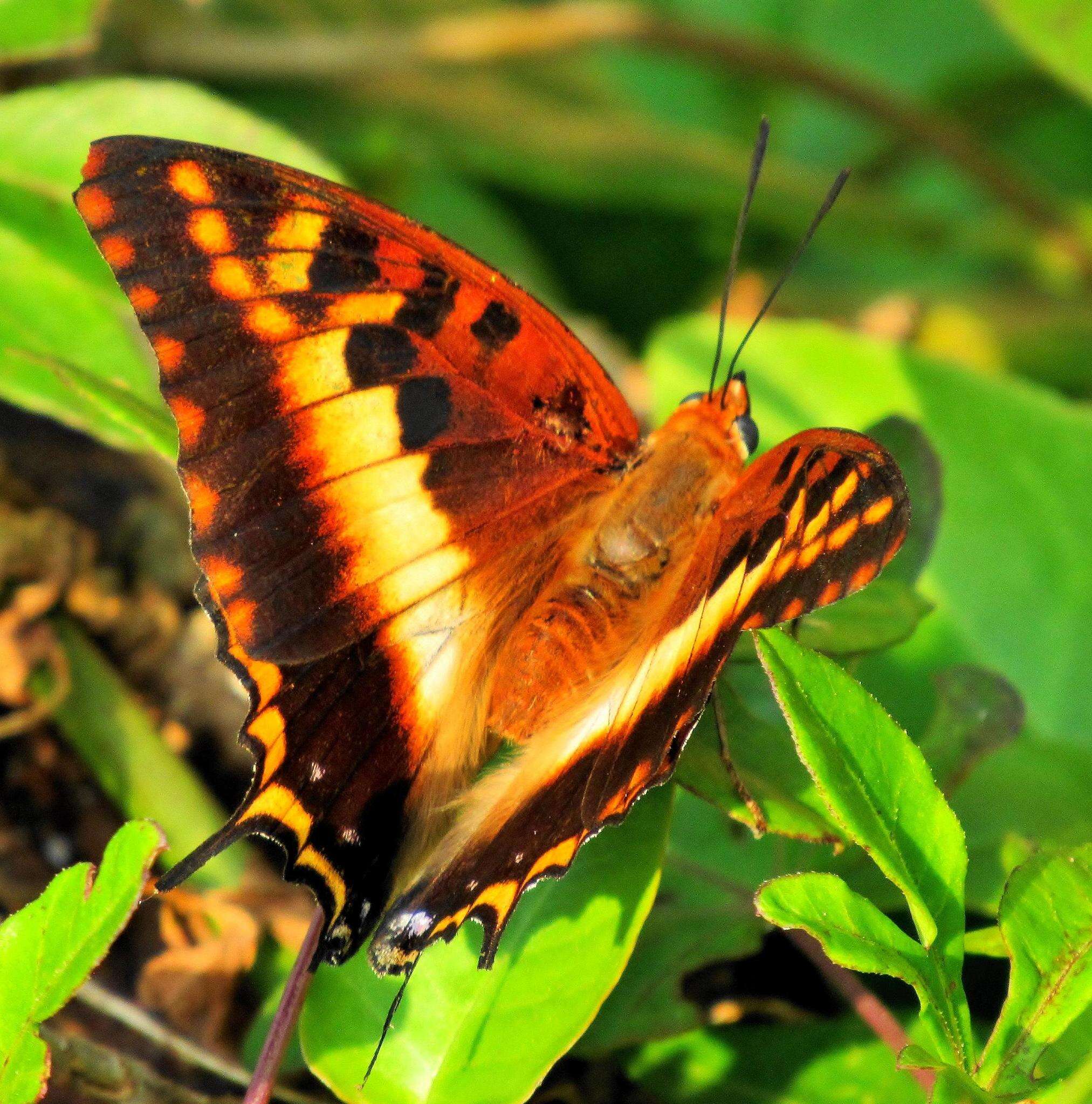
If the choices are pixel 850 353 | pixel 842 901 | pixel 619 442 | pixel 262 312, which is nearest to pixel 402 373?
pixel 262 312

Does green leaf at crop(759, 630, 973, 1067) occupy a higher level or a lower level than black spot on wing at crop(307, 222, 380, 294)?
lower

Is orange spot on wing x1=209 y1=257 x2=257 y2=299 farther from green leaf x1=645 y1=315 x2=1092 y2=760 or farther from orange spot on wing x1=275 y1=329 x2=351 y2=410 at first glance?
green leaf x1=645 y1=315 x2=1092 y2=760

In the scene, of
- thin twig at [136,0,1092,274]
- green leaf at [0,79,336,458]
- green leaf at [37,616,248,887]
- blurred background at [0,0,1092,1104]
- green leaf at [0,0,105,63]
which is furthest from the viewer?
thin twig at [136,0,1092,274]

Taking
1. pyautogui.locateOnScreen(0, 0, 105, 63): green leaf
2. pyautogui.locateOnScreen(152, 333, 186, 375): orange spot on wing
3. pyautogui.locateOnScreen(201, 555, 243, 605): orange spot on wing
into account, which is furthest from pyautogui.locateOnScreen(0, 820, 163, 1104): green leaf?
pyautogui.locateOnScreen(0, 0, 105, 63): green leaf

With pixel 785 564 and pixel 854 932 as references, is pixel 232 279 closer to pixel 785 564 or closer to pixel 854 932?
pixel 785 564

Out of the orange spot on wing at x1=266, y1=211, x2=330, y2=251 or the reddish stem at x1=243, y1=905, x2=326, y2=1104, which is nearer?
the reddish stem at x1=243, y1=905, x2=326, y2=1104

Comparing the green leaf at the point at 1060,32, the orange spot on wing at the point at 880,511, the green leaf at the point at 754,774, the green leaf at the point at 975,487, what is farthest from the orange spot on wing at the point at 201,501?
the green leaf at the point at 1060,32
